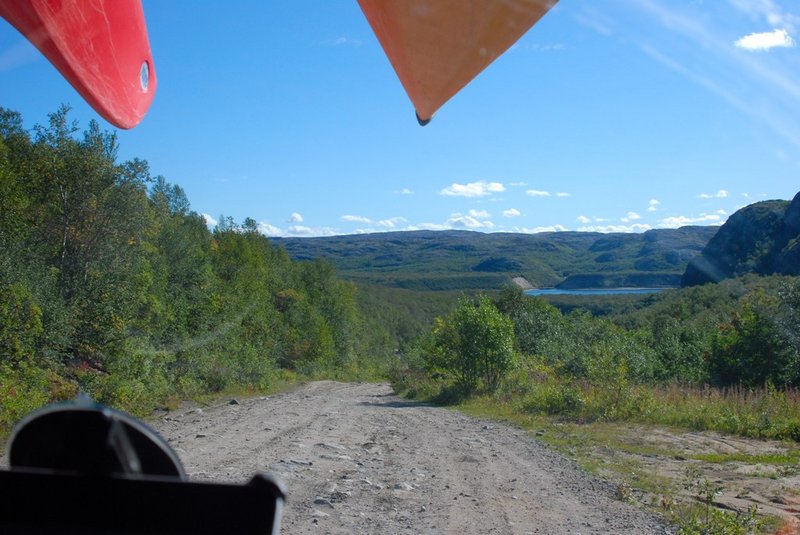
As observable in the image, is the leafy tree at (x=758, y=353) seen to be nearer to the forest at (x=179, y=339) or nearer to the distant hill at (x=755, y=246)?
the forest at (x=179, y=339)

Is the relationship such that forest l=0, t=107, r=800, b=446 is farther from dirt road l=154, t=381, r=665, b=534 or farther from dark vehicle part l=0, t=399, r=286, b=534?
dark vehicle part l=0, t=399, r=286, b=534

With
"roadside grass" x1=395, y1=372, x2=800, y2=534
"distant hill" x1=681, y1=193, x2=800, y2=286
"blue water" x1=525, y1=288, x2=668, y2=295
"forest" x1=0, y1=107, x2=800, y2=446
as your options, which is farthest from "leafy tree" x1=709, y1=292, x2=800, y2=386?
"blue water" x1=525, y1=288, x2=668, y2=295

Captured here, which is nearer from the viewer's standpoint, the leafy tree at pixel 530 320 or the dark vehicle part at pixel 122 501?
the dark vehicle part at pixel 122 501

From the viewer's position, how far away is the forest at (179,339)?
14.6m

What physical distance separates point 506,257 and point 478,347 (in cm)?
11388

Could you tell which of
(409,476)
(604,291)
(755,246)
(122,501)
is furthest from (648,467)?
(604,291)

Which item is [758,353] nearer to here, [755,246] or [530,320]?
[530,320]

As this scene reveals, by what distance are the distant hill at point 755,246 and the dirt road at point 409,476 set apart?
155 ft

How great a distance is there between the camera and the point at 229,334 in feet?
110

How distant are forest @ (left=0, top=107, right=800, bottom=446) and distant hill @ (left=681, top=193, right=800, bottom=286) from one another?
1963 centimetres

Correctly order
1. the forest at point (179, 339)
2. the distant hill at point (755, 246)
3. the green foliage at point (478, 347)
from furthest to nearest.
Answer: the distant hill at point (755, 246) < the green foliage at point (478, 347) < the forest at point (179, 339)

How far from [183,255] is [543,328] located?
1948 cm

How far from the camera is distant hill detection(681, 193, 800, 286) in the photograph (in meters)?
53.8

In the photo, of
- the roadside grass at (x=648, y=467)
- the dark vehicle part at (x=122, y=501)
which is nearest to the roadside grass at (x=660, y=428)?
the roadside grass at (x=648, y=467)
